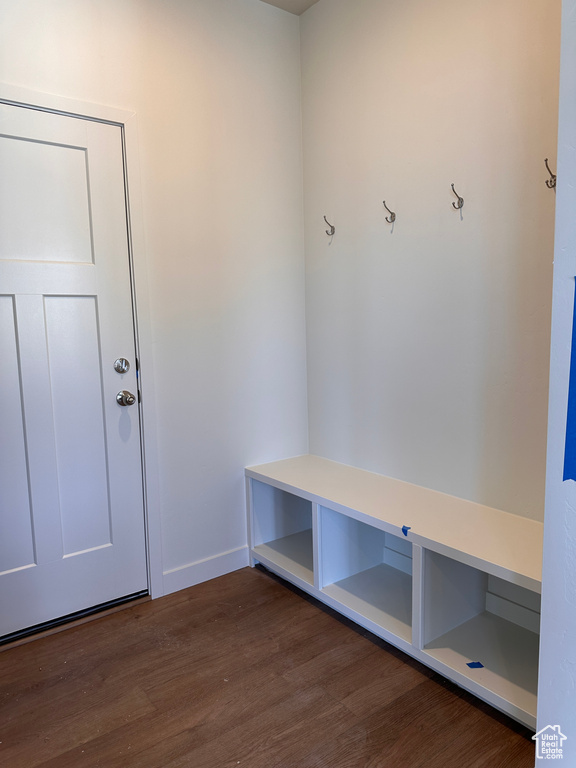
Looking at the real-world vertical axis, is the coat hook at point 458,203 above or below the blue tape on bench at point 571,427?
above

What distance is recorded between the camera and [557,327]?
121 centimetres

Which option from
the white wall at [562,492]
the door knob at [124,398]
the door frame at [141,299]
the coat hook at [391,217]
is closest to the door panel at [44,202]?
the door frame at [141,299]

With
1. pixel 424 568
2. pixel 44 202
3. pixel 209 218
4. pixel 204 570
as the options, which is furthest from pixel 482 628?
pixel 44 202

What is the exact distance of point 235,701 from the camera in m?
1.72

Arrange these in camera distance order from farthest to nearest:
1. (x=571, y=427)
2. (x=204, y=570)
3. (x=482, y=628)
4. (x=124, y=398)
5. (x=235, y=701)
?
(x=204, y=570) → (x=124, y=398) → (x=482, y=628) → (x=235, y=701) → (x=571, y=427)

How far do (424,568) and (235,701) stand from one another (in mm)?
756

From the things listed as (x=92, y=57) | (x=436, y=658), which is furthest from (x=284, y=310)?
(x=436, y=658)

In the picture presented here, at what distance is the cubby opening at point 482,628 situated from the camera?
5.42 feet

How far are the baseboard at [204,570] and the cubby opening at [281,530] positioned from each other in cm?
9

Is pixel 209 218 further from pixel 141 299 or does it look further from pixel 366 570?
pixel 366 570

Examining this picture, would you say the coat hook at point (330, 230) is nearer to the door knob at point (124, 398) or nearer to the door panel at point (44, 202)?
the door panel at point (44, 202)

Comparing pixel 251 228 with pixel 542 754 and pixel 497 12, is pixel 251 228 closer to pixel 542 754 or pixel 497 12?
pixel 497 12

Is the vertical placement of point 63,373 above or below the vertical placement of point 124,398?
above

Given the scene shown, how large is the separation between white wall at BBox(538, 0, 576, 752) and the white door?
165 centimetres
